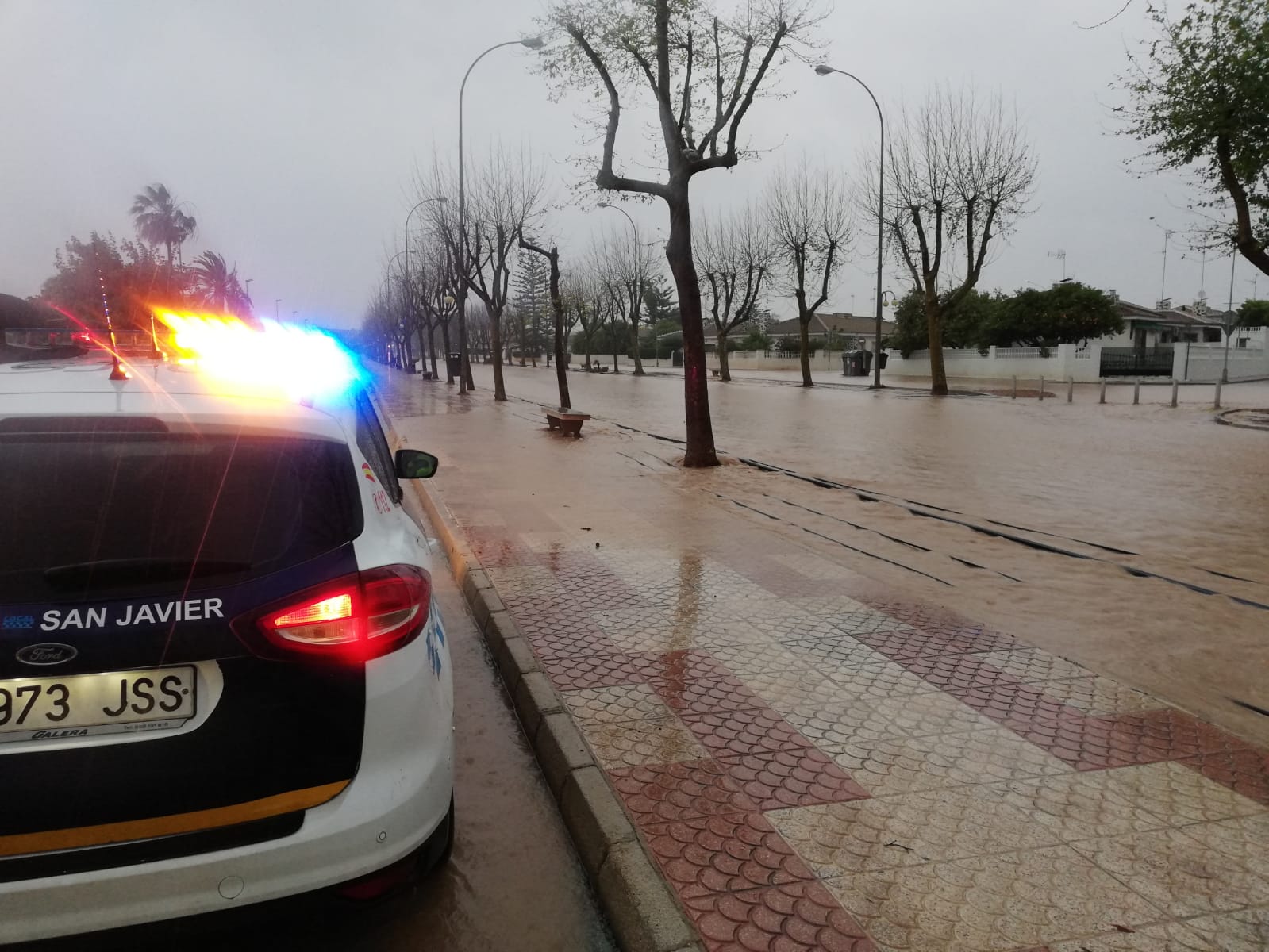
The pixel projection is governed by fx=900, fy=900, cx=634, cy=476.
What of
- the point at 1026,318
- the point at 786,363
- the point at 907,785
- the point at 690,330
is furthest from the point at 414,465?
the point at 786,363

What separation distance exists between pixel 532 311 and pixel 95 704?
99.7m

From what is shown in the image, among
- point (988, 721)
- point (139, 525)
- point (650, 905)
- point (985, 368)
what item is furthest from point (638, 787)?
point (985, 368)

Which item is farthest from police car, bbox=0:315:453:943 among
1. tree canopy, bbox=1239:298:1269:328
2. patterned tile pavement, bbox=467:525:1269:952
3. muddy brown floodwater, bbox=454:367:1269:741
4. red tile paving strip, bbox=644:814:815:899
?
tree canopy, bbox=1239:298:1269:328

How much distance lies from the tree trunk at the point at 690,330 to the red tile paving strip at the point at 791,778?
882 centimetres

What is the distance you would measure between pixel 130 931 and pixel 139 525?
92cm

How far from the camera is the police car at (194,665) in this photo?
1.96 meters

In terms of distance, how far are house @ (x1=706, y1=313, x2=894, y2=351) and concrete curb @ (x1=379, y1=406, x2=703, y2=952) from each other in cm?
7096

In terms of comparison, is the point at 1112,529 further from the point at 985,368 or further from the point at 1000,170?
the point at 985,368

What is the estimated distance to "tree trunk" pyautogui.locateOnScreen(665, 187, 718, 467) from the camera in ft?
40.4

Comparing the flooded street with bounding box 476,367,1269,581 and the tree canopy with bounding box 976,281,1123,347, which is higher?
the tree canopy with bounding box 976,281,1123,347

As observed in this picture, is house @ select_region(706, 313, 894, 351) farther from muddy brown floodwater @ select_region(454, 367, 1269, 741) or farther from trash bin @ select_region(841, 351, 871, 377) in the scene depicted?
muddy brown floodwater @ select_region(454, 367, 1269, 741)

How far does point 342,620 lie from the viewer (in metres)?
2.22

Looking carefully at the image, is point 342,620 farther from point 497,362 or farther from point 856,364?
point 856,364

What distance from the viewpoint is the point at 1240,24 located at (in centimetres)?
1581
